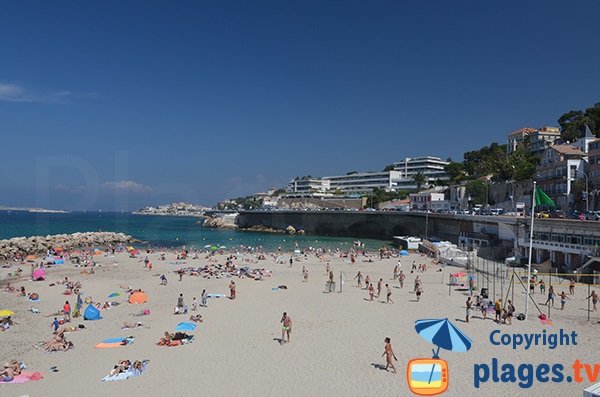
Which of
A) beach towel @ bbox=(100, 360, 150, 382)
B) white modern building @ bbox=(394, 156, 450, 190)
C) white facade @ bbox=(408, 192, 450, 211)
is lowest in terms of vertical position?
beach towel @ bbox=(100, 360, 150, 382)

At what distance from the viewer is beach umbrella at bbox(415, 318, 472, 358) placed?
34.4 ft

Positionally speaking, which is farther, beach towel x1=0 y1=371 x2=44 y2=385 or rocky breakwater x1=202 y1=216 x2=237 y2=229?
rocky breakwater x1=202 y1=216 x2=237 y2=229

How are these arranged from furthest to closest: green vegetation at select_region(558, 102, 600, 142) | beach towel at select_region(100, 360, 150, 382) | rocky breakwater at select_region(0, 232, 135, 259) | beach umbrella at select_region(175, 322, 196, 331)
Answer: green vegetation at select_region(558, 102, 600, 142), rocky breakwater at select_region(0, 232, 135, 259), beach umbrella at select_region(175, 322, 196, 331), beach towel at select_region(100, 360, 150, 382)

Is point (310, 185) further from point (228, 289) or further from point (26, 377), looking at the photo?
point (26, 377)

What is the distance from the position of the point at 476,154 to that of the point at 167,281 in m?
94.5

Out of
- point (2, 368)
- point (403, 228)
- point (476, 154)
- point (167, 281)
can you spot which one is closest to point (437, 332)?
point (2, 368)

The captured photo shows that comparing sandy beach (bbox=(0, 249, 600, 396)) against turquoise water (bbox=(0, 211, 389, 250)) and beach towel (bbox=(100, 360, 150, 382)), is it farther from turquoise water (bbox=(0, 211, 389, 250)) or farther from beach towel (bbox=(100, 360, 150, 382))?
turquoise water (bbox=(0, 211, 389, 250))

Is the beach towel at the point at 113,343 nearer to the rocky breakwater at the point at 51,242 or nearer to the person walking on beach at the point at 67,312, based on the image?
the person walking on beach at the point at 67,312

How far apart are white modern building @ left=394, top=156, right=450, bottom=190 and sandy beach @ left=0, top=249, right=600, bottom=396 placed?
11688 centimetres

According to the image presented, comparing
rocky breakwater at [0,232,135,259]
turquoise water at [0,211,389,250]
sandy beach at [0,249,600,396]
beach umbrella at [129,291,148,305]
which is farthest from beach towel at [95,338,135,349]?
turquoise water at [0,211,389,250]

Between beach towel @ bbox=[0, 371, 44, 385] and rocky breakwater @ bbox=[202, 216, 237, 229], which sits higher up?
rocky breakwater @ bbox=[202, 216, 237, 229]

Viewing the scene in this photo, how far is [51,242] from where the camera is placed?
5941 centimetres

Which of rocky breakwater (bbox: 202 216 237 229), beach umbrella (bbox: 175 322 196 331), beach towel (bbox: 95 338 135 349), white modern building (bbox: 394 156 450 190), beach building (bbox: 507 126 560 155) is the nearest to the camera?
beach towel (bbox: 95 338 135 349)

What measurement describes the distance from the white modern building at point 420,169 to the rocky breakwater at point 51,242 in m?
93.3
